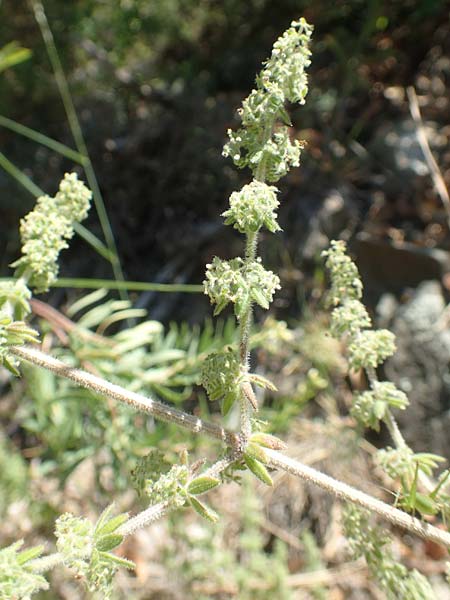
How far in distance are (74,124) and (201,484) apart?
8.87 feet

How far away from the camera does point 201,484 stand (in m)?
1.30

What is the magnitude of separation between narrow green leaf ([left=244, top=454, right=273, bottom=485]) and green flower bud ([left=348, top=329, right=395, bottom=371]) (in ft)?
1.36

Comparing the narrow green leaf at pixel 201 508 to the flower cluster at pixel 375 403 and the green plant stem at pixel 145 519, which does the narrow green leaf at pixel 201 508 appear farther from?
the flower cluster at pixel 375 403

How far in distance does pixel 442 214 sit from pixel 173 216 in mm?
1470

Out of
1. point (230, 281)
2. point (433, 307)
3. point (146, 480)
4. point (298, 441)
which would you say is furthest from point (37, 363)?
point (433, 307)

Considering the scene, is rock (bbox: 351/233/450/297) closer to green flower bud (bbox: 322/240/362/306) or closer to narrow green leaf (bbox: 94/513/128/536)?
green flower bud (bbox: 322/240/362/306)

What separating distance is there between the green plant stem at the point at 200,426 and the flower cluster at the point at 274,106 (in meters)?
0.54

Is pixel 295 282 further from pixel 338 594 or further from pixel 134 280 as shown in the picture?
pixel 338 594

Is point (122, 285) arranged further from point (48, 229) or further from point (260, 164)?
point (260, 164)

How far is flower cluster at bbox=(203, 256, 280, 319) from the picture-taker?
1188 mm

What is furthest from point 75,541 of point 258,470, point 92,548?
point 258,470

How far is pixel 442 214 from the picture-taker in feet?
11.3

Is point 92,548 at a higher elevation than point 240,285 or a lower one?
lower

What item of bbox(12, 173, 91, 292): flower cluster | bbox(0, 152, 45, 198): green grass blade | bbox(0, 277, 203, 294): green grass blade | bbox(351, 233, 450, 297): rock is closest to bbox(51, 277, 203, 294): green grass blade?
bbox(0, 277, 203, 294): green grass blade
